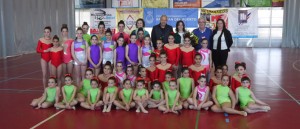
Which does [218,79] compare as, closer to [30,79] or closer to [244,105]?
[244,105]

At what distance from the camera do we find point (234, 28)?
1775 cm

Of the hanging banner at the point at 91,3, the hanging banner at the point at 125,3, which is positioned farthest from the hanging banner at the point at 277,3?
the hanging banner at the point at 91,3

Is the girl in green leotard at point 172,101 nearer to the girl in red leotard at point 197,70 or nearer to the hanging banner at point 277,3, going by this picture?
the girl in red leotard at point 197,70

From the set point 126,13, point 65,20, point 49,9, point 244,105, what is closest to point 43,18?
point 49,9

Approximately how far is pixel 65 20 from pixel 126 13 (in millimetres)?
3564

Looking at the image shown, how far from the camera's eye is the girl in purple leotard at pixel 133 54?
6.23 m

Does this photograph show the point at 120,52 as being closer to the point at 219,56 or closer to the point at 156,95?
the point at 156,95

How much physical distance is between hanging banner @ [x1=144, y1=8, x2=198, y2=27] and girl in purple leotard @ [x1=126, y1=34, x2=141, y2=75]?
38.8ft

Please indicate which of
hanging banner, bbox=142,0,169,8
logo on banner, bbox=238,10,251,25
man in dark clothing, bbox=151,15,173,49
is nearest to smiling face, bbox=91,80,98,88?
man in dark clothing, bbox=151,15,173,49

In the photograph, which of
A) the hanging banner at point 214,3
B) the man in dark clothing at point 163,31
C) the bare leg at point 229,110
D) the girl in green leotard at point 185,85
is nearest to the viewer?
the bare leg at point 229,110

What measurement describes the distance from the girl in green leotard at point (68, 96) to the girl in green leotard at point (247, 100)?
2719mm

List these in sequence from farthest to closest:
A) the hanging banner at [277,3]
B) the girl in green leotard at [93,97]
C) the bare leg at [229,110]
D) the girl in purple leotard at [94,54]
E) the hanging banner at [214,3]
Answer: the hanging banner at [214,3] → the hanging banner at [277,3] → the girl in purple leotard at [94,54] → the girl in green leotard at [93,97] → the bare leg at [229,110]

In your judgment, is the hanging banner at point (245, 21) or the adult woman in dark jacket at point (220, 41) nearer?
the adult woman in dark jacket at point (220, 41)

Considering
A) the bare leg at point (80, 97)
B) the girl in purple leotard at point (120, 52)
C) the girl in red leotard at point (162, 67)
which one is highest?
the girl in purple leotard at point (120, 52)
